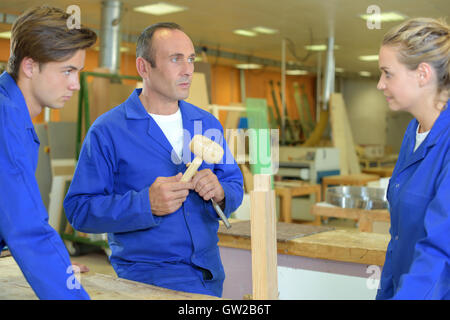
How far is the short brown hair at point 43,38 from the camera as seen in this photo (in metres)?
1.34

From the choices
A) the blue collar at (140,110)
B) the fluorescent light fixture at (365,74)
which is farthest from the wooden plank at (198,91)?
the fluorescent light fixture at (365,74)

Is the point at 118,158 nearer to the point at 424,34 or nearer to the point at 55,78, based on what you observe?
the point at 55,78

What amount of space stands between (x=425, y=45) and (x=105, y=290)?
1.16m

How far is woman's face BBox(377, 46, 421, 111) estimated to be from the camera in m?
1.48

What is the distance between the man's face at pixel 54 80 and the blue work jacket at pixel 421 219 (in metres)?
0.97

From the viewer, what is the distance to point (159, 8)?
7.82 m

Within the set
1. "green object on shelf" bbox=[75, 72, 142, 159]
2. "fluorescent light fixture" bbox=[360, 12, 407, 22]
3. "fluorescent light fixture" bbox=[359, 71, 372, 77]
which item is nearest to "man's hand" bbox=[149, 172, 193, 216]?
"green object on shelf" bbox=[75, 72, 142, 159]

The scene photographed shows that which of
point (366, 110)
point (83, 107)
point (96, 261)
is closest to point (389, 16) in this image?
point (83, 107)

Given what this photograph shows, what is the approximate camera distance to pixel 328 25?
30.0 ft

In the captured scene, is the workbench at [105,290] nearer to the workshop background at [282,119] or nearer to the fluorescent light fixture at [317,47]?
the workshop background at [282,119]

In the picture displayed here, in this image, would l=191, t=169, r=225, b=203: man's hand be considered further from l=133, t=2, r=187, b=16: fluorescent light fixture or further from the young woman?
l=133, t=2, r=187, b=16: fluorescent light fixture

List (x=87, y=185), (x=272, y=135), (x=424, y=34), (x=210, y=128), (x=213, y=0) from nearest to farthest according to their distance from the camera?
(x=272, y=135) < (x=424, y=34) < (x=87, y=185) < (x=210, y=128) < (x=213, y=0)
